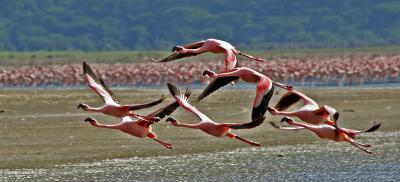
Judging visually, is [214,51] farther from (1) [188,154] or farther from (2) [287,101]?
(1) [188,154]

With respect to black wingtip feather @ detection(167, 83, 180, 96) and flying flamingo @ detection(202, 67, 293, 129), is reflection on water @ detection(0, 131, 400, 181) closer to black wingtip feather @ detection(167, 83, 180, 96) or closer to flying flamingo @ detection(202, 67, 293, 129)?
black wingtip feather @ detection(167, 83, 180, 96)

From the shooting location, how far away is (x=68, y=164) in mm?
25578

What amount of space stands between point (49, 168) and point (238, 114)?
13.7m

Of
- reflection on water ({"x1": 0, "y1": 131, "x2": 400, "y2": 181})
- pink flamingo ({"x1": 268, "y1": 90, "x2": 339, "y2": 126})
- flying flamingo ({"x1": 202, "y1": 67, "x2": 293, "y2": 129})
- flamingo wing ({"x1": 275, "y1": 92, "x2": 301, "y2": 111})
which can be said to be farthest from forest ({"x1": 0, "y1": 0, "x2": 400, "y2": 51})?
Result: flying flamingo ({"x1": 202, "y1": 67, "x2": 293, "y2": 129})

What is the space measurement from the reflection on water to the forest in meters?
128

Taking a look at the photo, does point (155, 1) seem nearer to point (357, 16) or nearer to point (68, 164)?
point (357, 16)

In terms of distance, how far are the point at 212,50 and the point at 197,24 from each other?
15653 cm

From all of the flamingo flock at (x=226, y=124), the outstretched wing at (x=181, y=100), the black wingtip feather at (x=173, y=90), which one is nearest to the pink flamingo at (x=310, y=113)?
the flamingo flock at (x=226, y=124)

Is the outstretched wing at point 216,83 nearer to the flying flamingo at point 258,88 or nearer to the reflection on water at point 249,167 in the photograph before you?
the flying flamingo at point 258,88

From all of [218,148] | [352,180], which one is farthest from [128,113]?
[218,148]

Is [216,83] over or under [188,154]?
over

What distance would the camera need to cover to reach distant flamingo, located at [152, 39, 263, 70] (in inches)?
631

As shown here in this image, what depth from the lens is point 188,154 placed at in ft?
88.9

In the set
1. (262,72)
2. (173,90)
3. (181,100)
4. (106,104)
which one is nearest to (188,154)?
(106,104)
